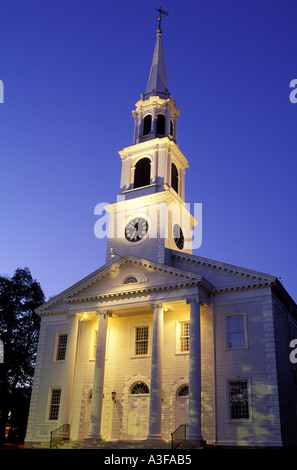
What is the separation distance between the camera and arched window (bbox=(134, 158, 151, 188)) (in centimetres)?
3584

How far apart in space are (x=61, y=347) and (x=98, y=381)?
20.3 feet

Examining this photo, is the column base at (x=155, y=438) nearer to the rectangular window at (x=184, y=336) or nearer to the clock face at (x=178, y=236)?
the rectangular window at (x=184, y=336)

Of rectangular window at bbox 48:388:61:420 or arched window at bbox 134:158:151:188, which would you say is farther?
arched window at bbox 134:158:151:188

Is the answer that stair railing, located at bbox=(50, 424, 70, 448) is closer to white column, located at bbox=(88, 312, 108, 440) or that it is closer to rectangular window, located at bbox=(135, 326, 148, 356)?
white column, located at bbox=(88, 312, 108, 440)

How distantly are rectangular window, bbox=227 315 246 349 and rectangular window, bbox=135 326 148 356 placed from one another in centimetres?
536

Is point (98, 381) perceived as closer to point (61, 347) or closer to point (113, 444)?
point (113, 444)

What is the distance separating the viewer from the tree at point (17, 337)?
4081 centimetres

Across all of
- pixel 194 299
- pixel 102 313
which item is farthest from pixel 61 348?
pixel 194 299

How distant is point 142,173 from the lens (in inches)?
1430

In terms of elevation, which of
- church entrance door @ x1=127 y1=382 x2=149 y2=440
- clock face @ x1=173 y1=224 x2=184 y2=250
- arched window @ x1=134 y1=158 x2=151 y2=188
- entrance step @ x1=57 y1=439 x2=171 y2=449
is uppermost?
arched window @ x1=134 y1=158 x2=151 y2=188

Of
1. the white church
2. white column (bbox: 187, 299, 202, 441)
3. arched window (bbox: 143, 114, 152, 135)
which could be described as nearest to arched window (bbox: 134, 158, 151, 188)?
the white church

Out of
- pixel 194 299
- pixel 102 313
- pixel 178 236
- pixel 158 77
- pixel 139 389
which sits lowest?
pixel 139 389

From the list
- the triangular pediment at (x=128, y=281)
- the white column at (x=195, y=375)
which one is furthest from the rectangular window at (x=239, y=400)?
the triangular pediment at (x=128, y=281)
